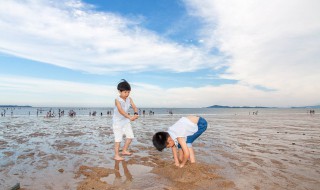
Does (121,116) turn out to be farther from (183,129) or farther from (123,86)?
(183,129)

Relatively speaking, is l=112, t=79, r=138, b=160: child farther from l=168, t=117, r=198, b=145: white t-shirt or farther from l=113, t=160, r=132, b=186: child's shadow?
l=168, t=117, r=198, b=145: white t-shirt

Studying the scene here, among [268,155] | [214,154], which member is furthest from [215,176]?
[268,155]

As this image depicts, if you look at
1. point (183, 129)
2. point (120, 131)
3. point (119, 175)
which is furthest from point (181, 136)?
point (120, 131)

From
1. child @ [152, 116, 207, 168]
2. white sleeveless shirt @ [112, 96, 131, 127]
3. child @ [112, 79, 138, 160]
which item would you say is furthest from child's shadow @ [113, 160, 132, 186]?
white sleeveless shirt @ [112, 96, 131, 127]

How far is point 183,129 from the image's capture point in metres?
5.17

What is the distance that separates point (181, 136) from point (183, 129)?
178 mm

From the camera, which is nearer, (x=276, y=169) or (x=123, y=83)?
(x=276, y=169)

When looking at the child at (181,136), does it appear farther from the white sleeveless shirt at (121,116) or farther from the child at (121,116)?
the white sleeveless shirt at (121,116)

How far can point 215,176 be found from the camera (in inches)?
184

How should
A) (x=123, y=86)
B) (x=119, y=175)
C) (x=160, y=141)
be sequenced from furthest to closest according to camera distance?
(x=123, y=86) < (x=160, y=141) < (x=119, y=175)

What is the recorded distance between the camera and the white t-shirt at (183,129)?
5.12 metres

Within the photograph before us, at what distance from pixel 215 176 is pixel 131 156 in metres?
2.89

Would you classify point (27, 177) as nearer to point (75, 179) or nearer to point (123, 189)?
point (75, 179)

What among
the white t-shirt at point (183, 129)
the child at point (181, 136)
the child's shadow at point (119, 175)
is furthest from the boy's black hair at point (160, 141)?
the child's shadow at point (119, 175)
